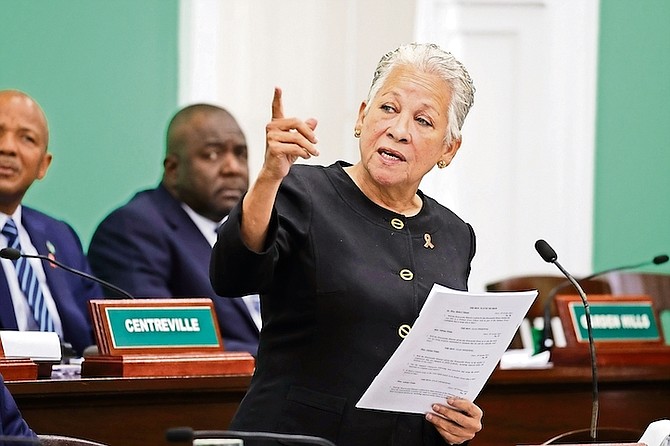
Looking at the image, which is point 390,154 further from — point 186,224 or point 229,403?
point 186,224

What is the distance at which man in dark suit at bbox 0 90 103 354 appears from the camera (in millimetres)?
4402

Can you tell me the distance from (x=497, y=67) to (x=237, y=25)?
4.72 ft

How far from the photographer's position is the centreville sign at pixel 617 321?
4.35m

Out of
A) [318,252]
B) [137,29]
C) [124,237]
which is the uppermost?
[137,29]

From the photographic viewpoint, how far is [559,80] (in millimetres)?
6906

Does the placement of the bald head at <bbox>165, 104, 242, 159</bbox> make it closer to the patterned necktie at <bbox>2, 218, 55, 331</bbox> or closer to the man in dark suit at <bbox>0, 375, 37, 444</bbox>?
the patterned necktie at <bbox>2, 218, 55, 331</bbox>

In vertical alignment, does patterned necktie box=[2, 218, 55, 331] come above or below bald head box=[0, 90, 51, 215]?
below

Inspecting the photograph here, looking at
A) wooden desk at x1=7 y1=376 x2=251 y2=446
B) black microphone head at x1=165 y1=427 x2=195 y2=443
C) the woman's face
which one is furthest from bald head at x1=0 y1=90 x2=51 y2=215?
black microphone head at x1=165 y1=427 x2=195 y2=443

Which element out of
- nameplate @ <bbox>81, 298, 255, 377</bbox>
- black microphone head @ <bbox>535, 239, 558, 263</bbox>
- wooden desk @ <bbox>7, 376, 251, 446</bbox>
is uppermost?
black microphone head @ <bbox>535, 239, 558, 263</bbox>

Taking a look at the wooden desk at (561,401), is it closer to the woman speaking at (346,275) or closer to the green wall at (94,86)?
the woman speaking at (346,275)

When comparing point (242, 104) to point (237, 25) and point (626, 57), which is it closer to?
point (237, 25)

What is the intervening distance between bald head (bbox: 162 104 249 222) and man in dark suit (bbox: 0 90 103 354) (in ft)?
2.08

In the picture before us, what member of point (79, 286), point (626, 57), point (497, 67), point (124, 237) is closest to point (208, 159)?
point (124, 237)

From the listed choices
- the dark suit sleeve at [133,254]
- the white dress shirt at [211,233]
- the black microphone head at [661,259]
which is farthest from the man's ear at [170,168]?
the black microphone head at [661,259]
